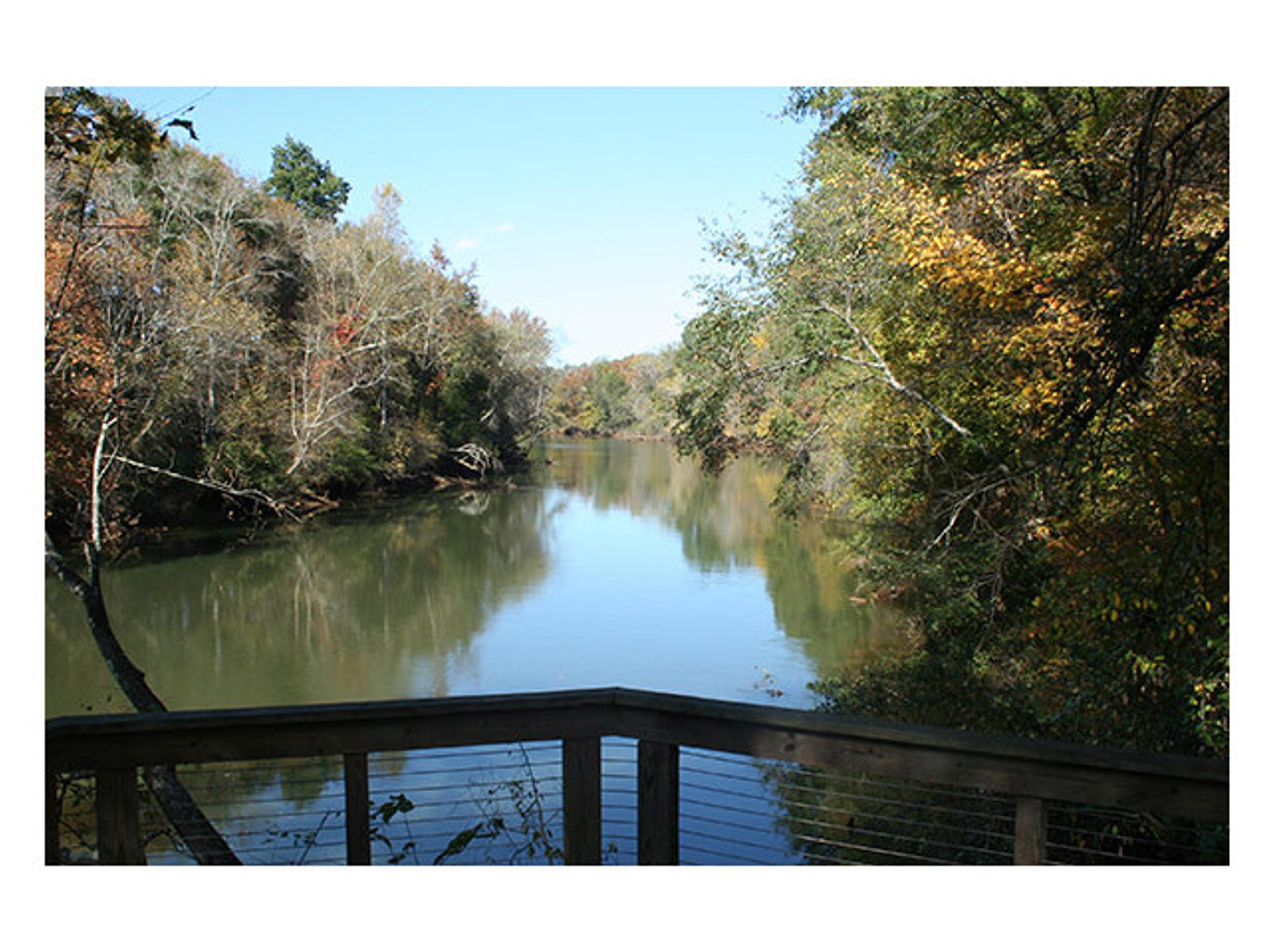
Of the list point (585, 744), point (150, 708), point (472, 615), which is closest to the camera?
point (585, 744)

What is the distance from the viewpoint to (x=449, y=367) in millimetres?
28469

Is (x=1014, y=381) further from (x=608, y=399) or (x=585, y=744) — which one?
(x=608, y=399)

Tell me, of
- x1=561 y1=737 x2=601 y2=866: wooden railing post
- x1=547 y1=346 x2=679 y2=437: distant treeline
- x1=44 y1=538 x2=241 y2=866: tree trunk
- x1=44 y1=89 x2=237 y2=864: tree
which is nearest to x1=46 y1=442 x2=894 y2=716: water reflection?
x1=44 y1=89 x2=237 y2=864: tree

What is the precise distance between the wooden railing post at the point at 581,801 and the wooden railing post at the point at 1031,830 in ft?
2.65

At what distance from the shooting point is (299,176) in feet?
109

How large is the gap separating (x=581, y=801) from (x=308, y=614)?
445 inches

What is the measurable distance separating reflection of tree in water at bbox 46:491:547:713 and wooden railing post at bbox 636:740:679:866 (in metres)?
7.50

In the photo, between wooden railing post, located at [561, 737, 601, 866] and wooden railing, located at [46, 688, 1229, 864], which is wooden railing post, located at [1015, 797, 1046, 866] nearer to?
wooden railing, located at [46, 688, 1229, 864]

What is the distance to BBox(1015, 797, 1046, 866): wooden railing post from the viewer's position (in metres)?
1.83

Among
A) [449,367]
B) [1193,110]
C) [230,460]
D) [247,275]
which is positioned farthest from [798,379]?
[449,367]

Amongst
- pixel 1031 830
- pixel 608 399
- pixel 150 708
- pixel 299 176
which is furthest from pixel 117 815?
pixel 608 399
